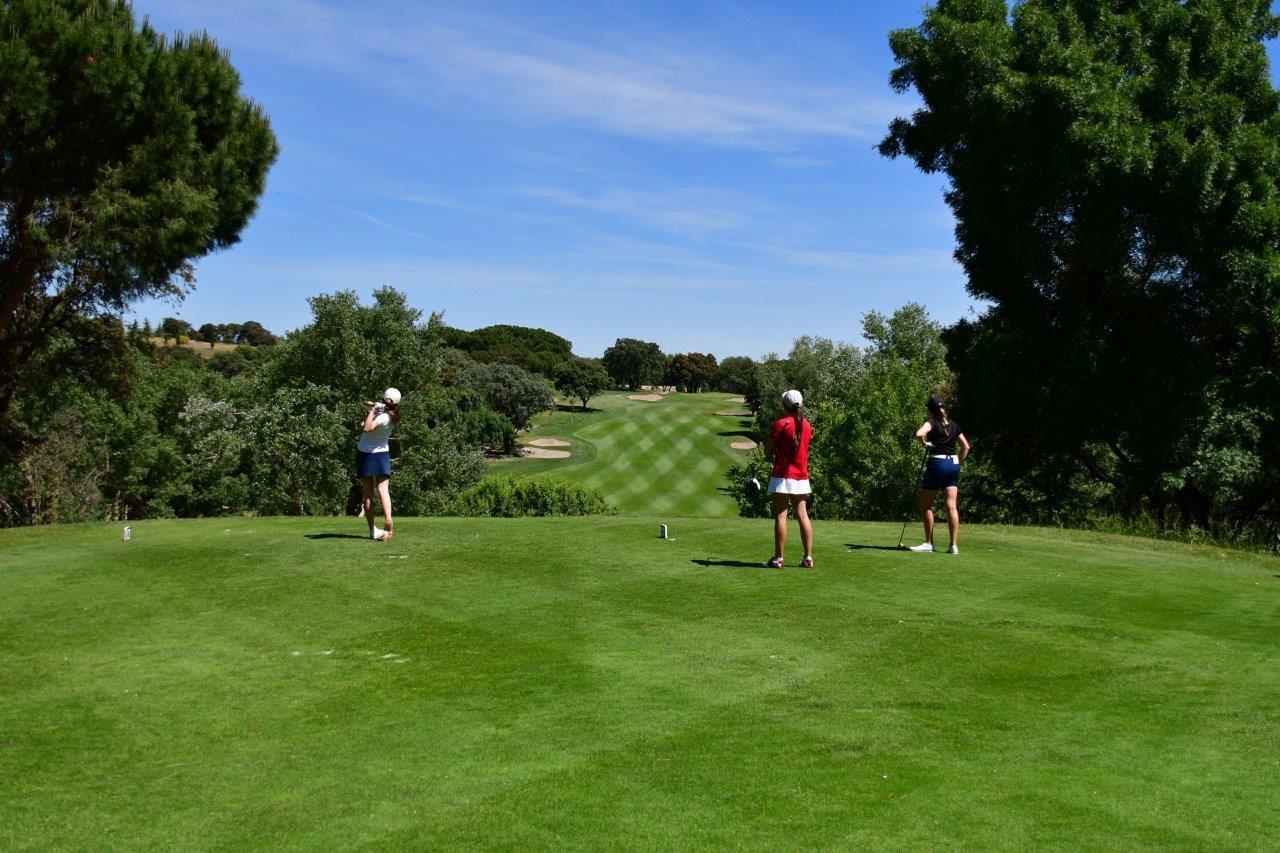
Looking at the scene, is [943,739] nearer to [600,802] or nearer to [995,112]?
[600,802]

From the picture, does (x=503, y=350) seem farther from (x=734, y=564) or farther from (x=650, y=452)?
(x=734, y=564)

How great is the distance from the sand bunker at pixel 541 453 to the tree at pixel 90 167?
272ft

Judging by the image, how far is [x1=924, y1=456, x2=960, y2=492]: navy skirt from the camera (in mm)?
14453

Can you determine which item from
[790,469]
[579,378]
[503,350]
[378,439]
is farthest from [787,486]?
[503,350]

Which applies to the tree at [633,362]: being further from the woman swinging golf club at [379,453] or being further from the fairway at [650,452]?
the woman swinging golf club at [379,453]

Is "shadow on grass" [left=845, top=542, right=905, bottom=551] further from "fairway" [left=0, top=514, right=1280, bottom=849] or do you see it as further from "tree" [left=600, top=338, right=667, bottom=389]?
"tree" [left=600, top=338, right=667, bottom=389]

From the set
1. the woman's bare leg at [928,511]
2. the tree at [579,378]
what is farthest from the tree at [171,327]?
the tree at [579,378]

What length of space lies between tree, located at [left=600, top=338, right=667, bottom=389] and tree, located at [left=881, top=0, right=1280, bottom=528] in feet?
528

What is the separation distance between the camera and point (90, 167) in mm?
23484

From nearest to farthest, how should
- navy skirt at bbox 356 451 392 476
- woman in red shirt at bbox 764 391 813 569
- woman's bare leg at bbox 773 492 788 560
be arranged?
woman's bare leg at bbox 773 492 788 560 < woman in red shirt at bbox 764 391 813 569 < navy skirt at bbox 356 451 392 476

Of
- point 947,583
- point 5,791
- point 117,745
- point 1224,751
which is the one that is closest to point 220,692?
point 117,745

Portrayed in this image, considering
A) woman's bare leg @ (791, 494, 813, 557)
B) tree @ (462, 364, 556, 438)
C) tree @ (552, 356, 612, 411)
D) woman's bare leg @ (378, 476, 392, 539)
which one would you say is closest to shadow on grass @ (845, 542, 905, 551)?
woman's bare leg @ (791, 494, 813, 557)

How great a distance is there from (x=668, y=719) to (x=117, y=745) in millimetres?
3703

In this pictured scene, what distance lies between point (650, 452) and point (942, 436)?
99.3 meters
